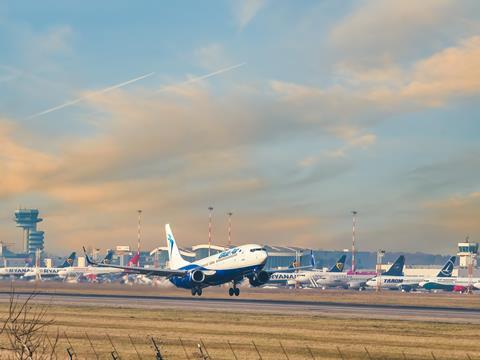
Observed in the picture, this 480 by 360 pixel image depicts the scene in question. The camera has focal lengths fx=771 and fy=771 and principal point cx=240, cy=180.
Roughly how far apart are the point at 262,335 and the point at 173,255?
68.2 meters

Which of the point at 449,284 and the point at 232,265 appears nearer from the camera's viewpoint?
the point at 232,265

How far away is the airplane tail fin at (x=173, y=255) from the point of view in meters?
108

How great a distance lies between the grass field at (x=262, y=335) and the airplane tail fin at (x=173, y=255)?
149ft

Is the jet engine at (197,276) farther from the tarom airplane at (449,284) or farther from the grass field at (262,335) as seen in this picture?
the tarom airplane at (449,284)

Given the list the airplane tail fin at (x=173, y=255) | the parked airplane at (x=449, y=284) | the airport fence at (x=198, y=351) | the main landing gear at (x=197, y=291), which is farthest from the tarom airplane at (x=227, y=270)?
the parked airplane at (x=449, y=284)

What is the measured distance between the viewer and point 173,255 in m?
112

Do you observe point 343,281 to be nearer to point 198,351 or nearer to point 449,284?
point 449,284

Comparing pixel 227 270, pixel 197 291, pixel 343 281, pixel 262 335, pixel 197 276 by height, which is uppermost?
pixel 227 270

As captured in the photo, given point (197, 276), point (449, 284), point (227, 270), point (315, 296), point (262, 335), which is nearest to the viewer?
point (262, 335)

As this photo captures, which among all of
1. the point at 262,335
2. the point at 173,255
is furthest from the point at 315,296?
the point at 262,335

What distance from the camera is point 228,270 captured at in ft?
299

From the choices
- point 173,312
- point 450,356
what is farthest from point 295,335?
point 173,312

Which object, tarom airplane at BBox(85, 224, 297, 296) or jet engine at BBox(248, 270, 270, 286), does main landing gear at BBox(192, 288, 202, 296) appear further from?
jet engine at BBox(248, 270, 270, 286)

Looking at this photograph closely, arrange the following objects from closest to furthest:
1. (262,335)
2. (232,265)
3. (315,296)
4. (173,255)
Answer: (262,335) < (232,265) < (173,255) < (315,296)
